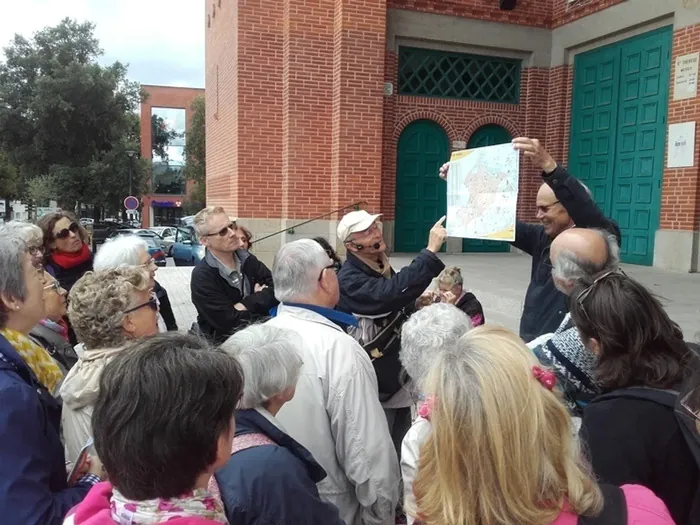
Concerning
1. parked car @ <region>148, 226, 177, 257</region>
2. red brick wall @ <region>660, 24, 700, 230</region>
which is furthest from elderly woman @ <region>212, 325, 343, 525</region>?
parked car @ <region>148, 226, 177, 257</region>

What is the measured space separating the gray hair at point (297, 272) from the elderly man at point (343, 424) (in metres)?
0.17

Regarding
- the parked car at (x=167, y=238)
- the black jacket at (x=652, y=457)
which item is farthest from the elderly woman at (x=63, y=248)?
the parked car at (x=167, y=238)

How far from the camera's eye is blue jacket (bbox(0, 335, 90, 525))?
1.50 metres

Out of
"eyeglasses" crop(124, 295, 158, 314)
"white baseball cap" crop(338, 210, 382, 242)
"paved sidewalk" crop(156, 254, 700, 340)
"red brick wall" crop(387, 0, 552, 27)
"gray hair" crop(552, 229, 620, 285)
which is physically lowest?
"paved sidewalk" crop(156, 254, 700, 340)

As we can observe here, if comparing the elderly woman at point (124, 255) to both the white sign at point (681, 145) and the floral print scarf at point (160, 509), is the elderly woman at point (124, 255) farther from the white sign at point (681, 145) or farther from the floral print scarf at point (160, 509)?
the white sign at point (681, 145)

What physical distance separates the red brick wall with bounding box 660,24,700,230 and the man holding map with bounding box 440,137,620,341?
22.8 feet

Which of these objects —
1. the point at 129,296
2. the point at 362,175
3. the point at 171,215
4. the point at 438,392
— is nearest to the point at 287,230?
the point at 362,175

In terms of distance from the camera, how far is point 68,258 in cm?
425

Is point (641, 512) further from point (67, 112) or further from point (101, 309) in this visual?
point (67, 112)

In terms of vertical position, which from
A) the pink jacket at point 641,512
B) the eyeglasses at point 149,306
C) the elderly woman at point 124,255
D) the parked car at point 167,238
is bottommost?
the parked car at point 167,238

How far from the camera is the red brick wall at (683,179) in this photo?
908 centimetres

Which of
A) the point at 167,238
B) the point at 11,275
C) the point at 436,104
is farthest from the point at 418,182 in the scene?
the point at 167,238

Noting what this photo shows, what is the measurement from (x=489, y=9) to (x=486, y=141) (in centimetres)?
264

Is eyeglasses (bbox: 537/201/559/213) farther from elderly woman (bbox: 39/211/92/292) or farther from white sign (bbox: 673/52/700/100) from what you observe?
white sign (bbox: 673/52/700/100)
